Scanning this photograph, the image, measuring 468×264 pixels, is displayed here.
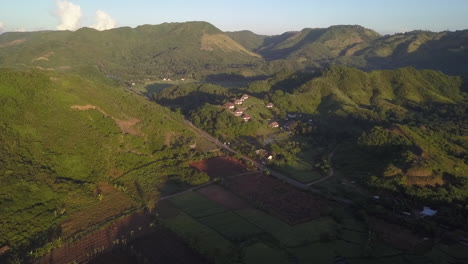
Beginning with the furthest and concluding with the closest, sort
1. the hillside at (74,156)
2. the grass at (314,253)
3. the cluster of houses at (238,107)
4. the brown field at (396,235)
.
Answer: the cluster of houses at (238,107), the hillside at (74,156), the brown field at (396,235), the grass at (314,253)

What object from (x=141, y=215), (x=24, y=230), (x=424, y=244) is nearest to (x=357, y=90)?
(x=424, y=244)

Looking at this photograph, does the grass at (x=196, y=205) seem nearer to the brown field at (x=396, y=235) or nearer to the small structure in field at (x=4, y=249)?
the brown field at (x=396, y=235)

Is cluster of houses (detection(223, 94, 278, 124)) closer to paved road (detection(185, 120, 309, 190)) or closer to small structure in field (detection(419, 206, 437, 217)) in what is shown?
paved road (detection(185, 120, 309, 190))

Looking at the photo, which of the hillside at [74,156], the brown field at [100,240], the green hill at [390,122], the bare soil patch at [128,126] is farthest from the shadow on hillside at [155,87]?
the brown field at [100,240]

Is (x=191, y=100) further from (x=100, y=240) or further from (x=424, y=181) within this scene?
(x=100, y=240)

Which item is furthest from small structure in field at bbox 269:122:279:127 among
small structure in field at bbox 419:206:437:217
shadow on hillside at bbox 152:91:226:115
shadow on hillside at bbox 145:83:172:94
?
shadow on hillside at bbox 145:83:172:94

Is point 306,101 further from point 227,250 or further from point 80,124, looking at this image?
point 227,250
